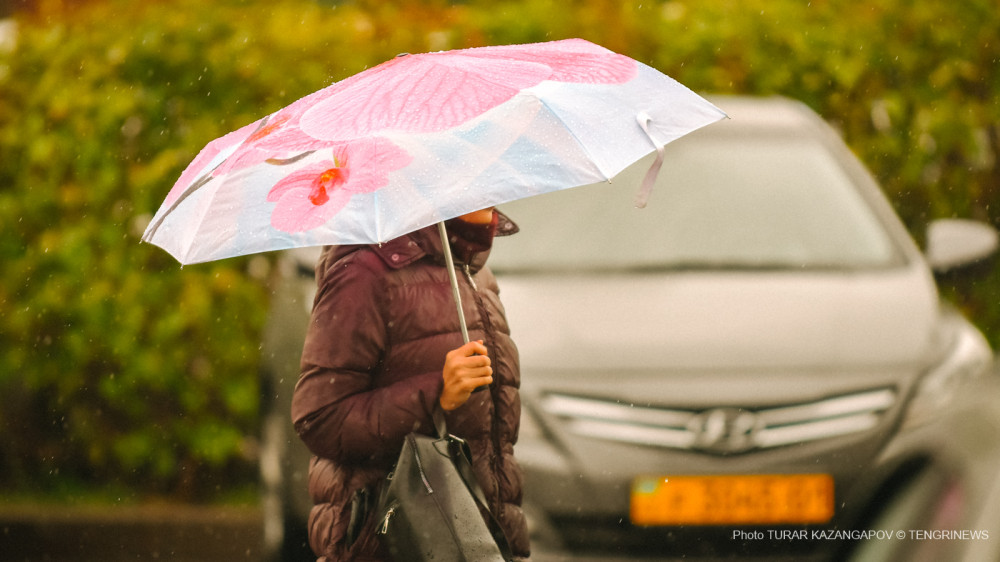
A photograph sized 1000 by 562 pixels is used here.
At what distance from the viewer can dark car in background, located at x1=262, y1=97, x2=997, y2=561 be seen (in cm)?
355

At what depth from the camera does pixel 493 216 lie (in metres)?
2.52

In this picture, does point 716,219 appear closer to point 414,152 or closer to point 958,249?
point 958,249

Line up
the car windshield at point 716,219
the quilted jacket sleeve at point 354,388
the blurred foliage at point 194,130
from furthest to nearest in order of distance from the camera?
the blurred foliage at point 194,130, the car windshield at point 716,219, the quilted jacket sleeve at point 354,388

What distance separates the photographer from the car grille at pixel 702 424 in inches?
141

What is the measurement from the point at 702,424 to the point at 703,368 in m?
0.17

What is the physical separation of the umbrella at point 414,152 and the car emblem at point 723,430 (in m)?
1.27

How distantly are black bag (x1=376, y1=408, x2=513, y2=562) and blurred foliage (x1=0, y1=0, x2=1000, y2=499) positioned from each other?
3.29m

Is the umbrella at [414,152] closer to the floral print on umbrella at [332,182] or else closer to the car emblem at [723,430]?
the floral print on umbrella at [332,182]

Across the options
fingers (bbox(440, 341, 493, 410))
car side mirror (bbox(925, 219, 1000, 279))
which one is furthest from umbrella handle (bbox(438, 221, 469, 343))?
car side mirror (bbox(925, 219, 1000, 279))

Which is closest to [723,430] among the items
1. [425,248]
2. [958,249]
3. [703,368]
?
[703,368]

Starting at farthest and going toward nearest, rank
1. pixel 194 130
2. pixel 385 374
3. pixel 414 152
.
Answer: pixel 194 130 < pixel 385 374 < pixel 414 152

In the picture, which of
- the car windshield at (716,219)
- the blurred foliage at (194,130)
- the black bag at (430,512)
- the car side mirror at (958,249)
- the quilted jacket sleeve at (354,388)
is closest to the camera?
the black bag at (430,512)

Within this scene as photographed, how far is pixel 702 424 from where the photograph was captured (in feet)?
11.8

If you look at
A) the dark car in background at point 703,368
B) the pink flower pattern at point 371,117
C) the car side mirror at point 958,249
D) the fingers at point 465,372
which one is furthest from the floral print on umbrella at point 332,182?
the car side mirror at point 958,249
